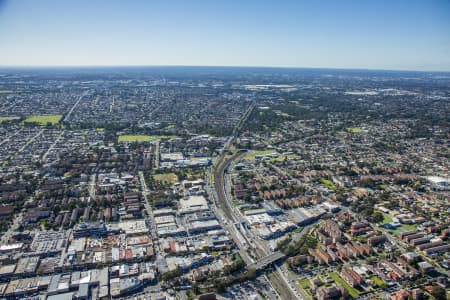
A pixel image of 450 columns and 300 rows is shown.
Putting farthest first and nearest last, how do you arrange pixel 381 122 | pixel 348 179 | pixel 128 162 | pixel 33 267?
pixel 381 122
pixel 128 162
pixel 348 179
pixel 33 267

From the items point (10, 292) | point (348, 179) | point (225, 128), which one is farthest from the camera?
point (225, 128)

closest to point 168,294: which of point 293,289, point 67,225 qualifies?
point 293,289

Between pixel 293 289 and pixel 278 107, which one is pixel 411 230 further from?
pixel 278 107

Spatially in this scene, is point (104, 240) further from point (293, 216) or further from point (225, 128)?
point (225, 128)

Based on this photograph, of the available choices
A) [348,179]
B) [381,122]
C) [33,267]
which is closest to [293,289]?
[33,267]

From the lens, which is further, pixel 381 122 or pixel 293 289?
pixel 381 122

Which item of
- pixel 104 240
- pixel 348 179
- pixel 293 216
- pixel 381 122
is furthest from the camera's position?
pixel 381 122

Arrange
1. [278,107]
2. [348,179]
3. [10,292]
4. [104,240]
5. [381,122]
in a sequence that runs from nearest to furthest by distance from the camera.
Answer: [10,292]
[104,240]
[348,179]
[381,122]
[278,107]

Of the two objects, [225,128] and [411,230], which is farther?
[225,128]
